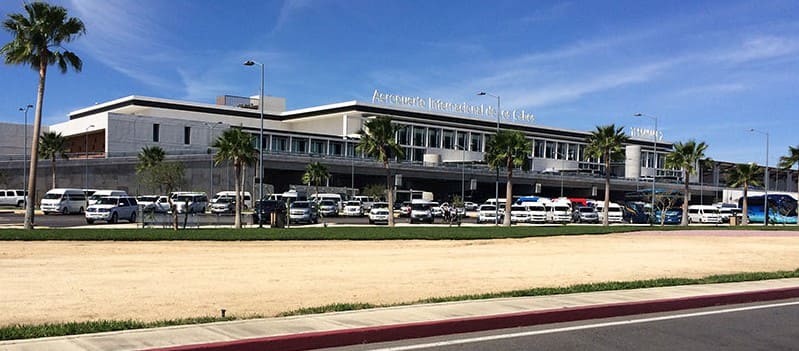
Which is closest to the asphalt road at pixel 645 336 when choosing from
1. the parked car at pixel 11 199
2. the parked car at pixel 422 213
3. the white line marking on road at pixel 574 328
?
the white line marking on road at pixel 574 328

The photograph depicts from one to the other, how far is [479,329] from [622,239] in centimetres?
2982

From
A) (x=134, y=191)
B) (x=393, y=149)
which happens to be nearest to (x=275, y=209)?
(x=393, y=149)

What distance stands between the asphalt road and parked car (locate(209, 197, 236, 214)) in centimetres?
5277

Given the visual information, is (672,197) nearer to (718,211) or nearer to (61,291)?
(718,211)

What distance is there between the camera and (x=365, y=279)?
1730 centimetres

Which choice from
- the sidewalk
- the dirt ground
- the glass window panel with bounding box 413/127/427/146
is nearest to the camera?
the sidewalk

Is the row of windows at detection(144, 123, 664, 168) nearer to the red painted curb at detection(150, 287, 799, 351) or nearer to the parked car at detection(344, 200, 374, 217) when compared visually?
the parked car at detection(344, 200, 374, 217)

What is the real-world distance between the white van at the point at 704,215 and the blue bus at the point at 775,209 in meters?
5.79

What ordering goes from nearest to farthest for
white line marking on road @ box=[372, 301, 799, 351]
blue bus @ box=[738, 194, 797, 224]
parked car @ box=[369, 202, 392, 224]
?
white line marking on road @ box=[372, 301, 799, 351], parked car @ box=[369, 202, 392, 224], blue bus @ box=[738, 194, 797, 224]

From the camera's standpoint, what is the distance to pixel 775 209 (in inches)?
3017

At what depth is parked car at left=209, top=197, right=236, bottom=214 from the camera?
62.1m

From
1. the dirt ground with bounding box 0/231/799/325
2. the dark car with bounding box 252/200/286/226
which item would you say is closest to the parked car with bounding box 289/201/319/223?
the dark car with bounding box 252/200/286/226

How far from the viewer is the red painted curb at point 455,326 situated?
29.4ft

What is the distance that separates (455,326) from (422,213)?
45515 mm
